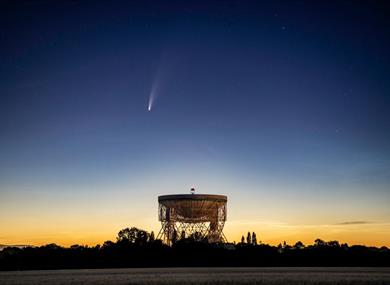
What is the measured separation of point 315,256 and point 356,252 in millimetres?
16996

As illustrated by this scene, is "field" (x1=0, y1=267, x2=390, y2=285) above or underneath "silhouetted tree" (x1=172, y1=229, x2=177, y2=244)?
underneath

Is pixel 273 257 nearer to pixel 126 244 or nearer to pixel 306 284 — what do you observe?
pixel 126 244

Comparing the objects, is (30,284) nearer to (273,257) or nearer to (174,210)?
(174,210)

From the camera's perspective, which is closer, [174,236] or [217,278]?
[217,278]

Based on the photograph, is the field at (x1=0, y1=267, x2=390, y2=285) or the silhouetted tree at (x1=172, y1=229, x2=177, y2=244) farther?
the silhouetted tree at (x1=172, y1=229, x2=177, y2=244)

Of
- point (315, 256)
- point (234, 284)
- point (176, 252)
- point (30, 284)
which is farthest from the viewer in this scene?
point (315, 256)

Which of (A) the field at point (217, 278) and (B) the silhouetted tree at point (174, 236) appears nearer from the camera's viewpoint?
(A) the field at point (217, 278)

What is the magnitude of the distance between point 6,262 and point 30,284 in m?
82.9

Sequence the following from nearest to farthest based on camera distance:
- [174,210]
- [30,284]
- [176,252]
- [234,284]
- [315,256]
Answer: [234,284] < [30,284] < [174,210] < [176,252] < [315,256]

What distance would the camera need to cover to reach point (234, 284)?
85312 mm

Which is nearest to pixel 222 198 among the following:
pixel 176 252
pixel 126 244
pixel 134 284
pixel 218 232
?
pixel 218 232

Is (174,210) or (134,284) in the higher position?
(174,210)

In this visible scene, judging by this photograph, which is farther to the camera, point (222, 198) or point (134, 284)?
point (222, 198)

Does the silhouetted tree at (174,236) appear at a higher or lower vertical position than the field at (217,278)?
higher
